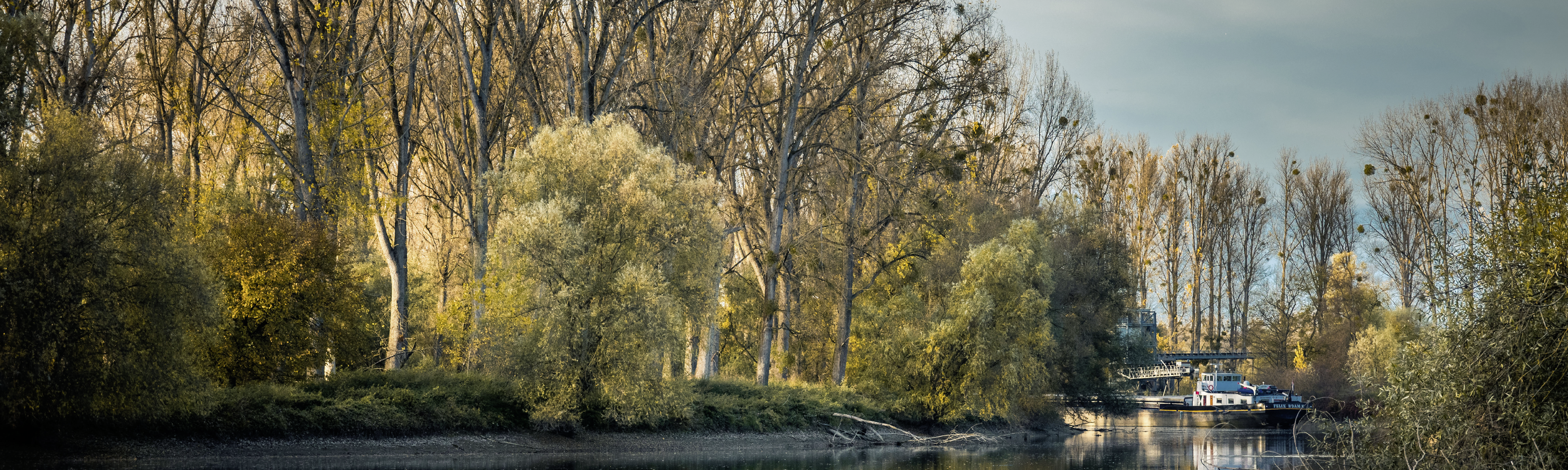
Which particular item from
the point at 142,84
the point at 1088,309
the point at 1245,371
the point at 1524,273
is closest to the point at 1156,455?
the point at 1088,309

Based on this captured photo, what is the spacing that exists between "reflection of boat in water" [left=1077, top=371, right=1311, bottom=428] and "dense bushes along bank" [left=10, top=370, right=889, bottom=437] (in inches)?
888

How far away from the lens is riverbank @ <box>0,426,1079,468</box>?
19.9 metres

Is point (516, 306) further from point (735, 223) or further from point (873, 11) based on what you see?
point (873, 11)

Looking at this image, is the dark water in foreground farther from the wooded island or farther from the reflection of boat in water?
the reflection of boat in water

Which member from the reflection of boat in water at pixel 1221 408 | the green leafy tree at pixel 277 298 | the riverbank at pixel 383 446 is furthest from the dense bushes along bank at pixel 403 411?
the reflection of boat in water at pixel 1221 408

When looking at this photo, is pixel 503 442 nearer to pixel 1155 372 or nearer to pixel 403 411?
pixel 403 411

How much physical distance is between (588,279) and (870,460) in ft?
29.9

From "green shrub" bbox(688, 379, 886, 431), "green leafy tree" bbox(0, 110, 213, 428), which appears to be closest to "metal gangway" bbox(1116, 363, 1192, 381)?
"green shrub" bbox(688, 379, 886, 431)

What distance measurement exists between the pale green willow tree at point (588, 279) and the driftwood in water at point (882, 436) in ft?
26.3

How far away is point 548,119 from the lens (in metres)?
31.1

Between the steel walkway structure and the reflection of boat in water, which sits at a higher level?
the steel walkway structure

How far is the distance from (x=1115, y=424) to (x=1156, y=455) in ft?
78.0

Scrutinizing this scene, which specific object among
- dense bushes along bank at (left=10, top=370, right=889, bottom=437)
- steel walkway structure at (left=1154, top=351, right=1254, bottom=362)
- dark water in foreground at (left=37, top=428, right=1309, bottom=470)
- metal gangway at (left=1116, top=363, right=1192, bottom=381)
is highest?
steel walkway structure at (left=1154, top=351, right=1254, bottom=362)

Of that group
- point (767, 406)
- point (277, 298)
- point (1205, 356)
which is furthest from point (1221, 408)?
point (277, 298)
